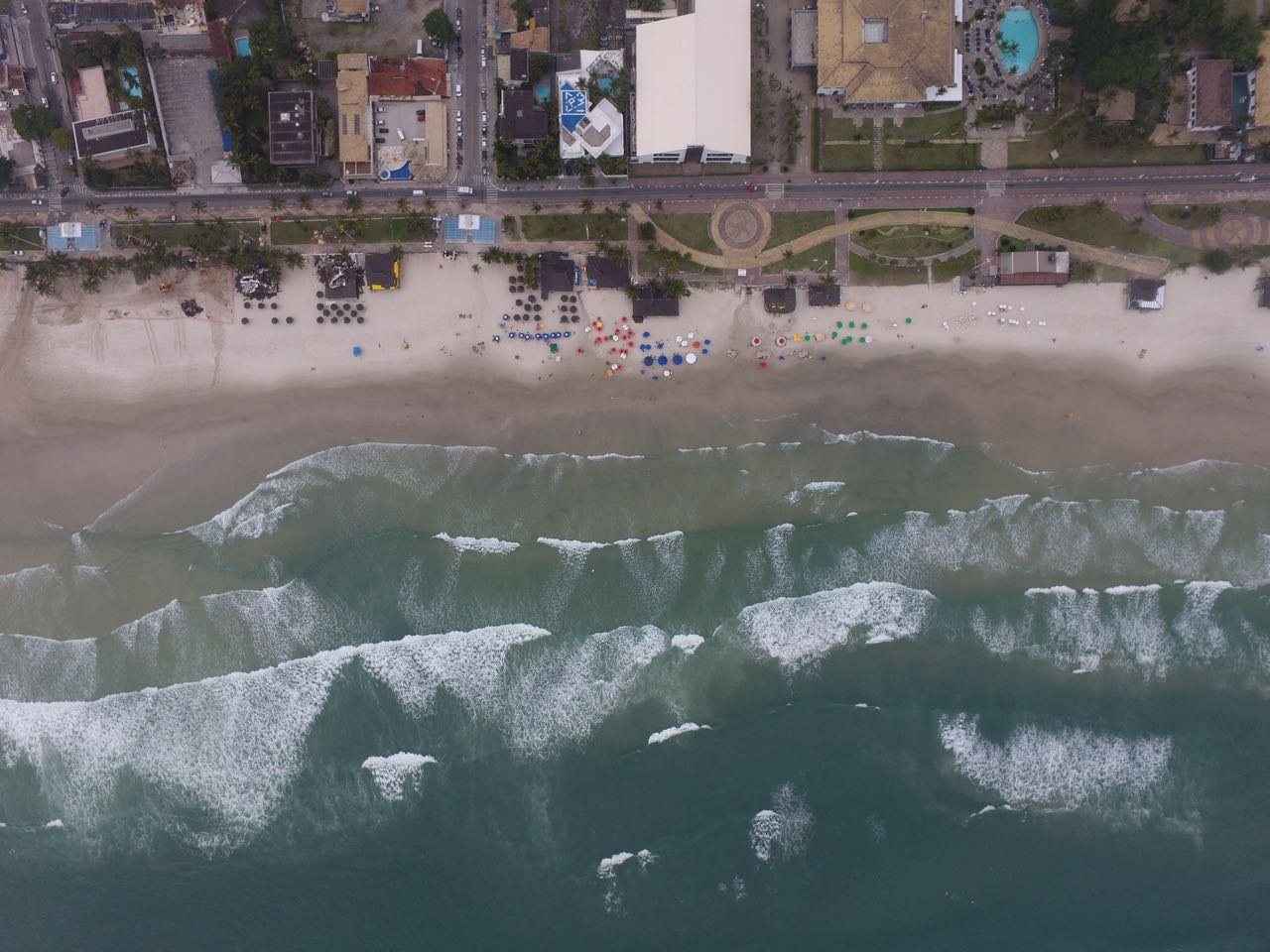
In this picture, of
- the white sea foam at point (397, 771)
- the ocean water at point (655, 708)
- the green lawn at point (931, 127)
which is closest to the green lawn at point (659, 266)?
the ocean water at point (655, 708)

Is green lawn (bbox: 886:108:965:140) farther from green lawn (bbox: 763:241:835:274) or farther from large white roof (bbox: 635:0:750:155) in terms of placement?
large white roof (bbox: 635:0:750:155)

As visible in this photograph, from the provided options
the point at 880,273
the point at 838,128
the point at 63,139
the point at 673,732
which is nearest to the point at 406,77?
the point at 63,139

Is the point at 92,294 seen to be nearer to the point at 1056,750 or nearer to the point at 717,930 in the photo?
the point at 717,930

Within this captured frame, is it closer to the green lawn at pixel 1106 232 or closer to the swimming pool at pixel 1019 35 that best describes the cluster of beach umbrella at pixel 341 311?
the green lawn at pixel 1106 232

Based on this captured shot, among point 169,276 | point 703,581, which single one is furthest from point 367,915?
point 169,276

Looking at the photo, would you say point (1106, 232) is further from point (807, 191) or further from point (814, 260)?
point (807, 191)

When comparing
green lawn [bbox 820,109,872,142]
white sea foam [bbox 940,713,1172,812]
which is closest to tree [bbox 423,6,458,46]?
green lawn [bbox 820,109,872,142]
